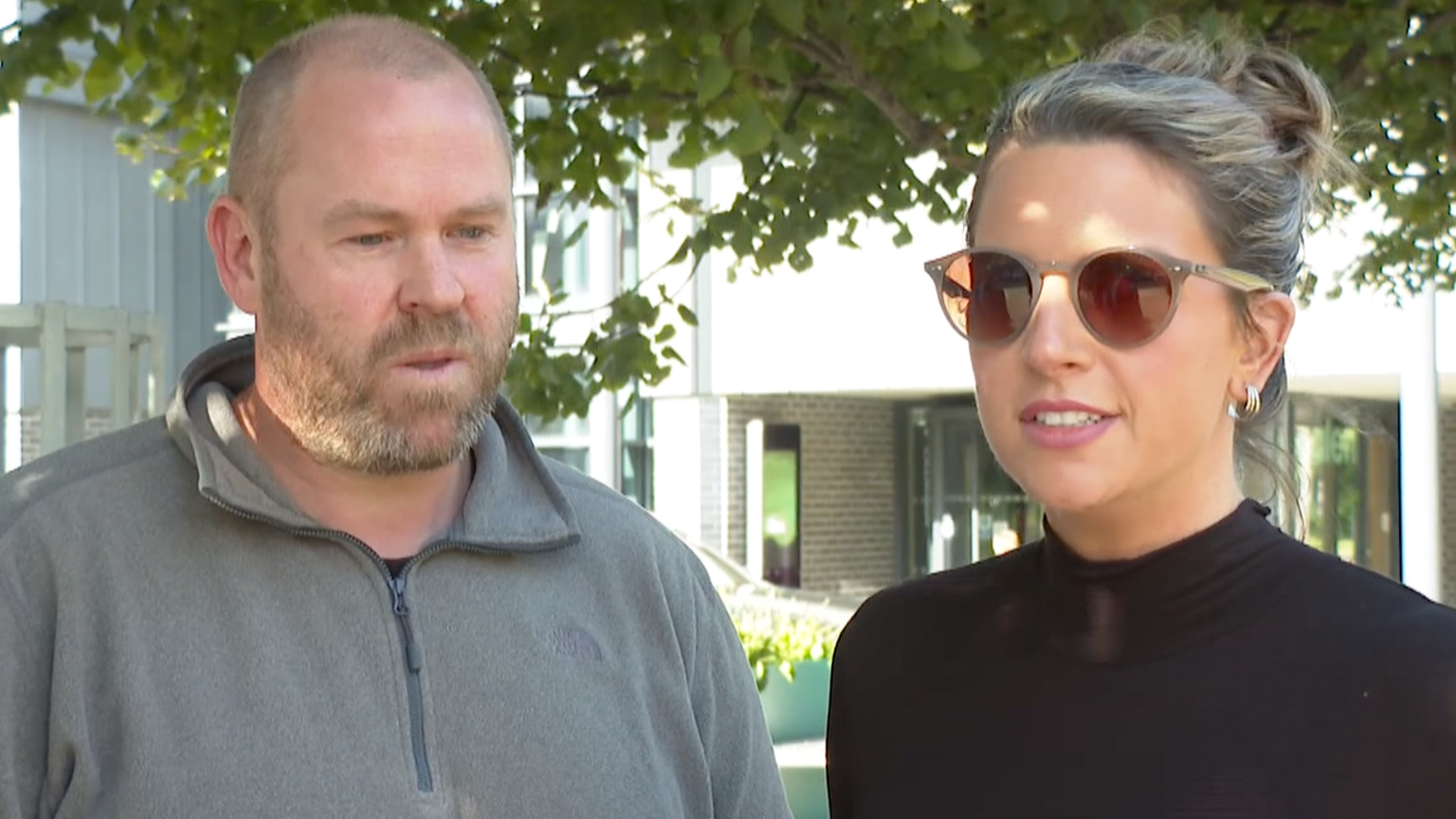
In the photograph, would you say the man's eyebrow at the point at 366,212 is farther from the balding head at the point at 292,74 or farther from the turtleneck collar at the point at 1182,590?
the turtleneck collar at the point at 1182,590

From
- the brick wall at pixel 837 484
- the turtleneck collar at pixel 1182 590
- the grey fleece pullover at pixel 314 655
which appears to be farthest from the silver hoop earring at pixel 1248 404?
the brick wall at pixel 837 484

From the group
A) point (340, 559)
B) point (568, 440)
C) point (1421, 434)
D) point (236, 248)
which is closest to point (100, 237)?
point (568, 440)

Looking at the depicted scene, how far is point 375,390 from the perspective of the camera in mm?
2311

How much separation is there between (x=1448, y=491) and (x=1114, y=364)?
18998 millimetres

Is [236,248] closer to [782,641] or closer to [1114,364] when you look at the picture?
[1114,364]

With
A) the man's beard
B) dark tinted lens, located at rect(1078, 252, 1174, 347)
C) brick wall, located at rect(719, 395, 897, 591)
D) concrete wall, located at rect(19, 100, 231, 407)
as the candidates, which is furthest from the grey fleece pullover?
brick wall, located at rect(719, 395, 897, 591)

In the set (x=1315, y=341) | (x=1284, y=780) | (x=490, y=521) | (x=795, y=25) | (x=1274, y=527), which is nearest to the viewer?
(x=1284, y=780)

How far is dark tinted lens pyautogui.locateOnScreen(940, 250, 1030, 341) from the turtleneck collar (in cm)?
28

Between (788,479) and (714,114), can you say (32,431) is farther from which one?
(714,114)

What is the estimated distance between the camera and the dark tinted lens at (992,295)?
2.04 m

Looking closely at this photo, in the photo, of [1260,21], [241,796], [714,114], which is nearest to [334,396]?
[241,796]

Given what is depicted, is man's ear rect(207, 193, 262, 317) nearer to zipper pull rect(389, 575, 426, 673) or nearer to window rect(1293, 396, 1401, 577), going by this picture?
zipper pull rect(389, 575, 426, 673)

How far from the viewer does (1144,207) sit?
1991 millimetres

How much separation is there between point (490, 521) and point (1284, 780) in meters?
1.04
